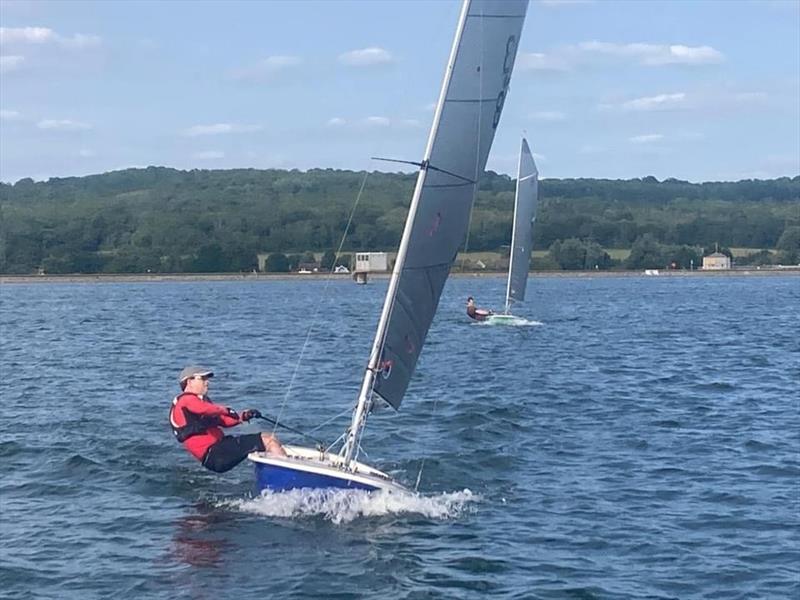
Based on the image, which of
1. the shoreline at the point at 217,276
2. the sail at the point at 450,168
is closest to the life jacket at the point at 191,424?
the sail at the point at 450,168

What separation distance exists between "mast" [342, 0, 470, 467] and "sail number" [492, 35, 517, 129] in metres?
0.94

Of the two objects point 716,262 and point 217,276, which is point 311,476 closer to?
point 217,276

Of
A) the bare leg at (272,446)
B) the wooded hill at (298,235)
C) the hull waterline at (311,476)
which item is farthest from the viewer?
the wooded hill at (298,235)

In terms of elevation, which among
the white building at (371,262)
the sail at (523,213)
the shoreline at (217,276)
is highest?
the sail at (523,213)

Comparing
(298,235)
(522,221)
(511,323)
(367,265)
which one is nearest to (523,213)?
(522,221)

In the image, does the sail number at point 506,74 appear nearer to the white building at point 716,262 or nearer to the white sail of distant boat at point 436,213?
the white sail of distant boat at point 436,213

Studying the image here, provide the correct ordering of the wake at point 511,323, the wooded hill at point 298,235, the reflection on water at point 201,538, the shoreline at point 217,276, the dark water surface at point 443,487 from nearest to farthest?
the dark water surface at point 443,487 < the reflection on water at point 201,538 < the wake at point 511,323 < the shoreline at point 217,276 < the wooded hill at point 298,235

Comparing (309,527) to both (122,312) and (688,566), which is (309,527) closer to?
(688,566)

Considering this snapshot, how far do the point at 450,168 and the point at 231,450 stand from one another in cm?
440

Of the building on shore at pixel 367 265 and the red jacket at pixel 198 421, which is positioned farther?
the building on shore at pixel 367 265

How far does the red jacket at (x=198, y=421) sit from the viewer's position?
16078 mm

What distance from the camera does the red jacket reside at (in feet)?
52.7

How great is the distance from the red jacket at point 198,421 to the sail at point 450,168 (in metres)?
2.00

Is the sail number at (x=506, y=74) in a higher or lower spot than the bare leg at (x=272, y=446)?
higher
